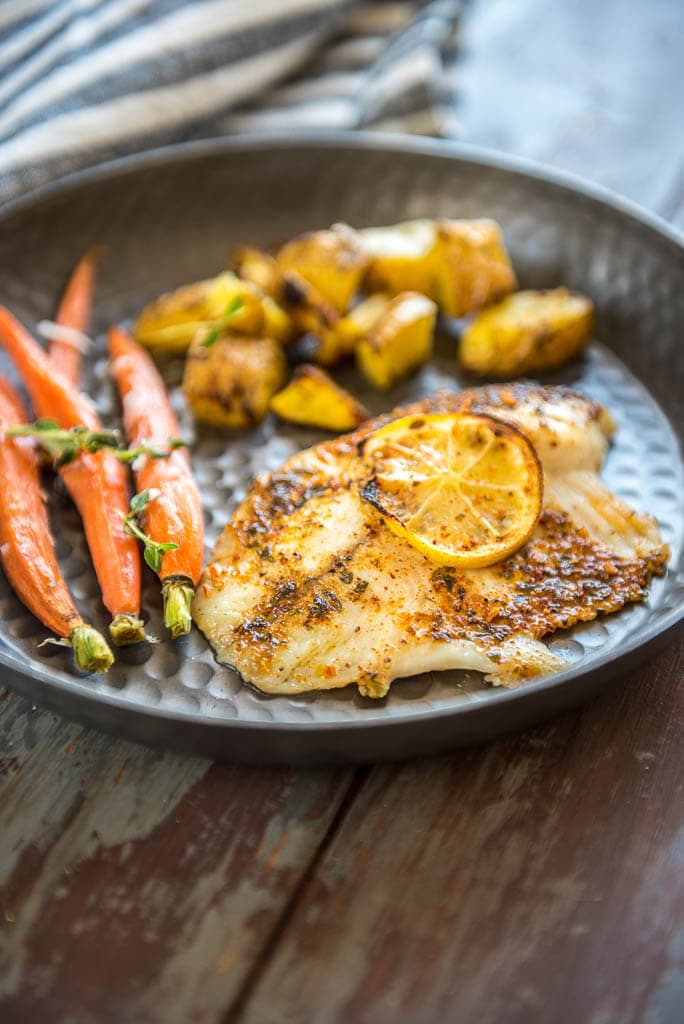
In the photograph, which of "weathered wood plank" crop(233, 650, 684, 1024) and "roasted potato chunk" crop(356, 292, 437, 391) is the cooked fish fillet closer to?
"weathered wood plank" crop(233, 650, 684, 1024)

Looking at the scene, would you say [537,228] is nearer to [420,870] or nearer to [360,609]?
[360,609]

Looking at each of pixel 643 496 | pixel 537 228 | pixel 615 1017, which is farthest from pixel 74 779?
pixel 537 228

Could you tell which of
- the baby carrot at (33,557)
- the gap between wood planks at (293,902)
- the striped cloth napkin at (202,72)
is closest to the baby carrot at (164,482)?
the baby carrot at (33,557)

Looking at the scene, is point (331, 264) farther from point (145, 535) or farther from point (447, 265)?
point (145, 535)

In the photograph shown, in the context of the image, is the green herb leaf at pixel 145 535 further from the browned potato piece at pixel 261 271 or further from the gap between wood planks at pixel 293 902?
the browned potato piece at pixel 261 271

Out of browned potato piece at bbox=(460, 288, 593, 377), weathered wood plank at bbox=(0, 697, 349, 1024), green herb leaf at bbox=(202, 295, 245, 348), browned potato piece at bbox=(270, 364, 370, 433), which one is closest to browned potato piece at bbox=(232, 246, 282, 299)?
green herb leaf at bbox=(202, 295, 245, 348)

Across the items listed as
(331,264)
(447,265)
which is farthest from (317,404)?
(447,265)
